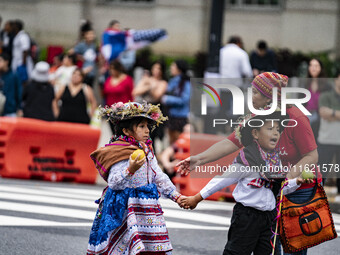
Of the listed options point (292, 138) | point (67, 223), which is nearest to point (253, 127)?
point (292, 138)

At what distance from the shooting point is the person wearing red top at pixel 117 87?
44.3ft

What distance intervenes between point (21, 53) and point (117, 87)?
3.59m

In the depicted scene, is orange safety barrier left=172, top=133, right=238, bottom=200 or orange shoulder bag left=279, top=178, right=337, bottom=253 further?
orange safety barrier left=172, top=133, right=238, bottom=200

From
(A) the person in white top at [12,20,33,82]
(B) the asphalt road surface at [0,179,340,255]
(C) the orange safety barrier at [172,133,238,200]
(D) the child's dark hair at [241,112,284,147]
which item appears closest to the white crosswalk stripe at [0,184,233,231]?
(B) the asphalt road surface at [0,179,340,255]

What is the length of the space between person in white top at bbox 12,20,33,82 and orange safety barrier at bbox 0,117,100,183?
13.5 ft

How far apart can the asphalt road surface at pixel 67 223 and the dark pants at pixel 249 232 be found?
5.41 feet

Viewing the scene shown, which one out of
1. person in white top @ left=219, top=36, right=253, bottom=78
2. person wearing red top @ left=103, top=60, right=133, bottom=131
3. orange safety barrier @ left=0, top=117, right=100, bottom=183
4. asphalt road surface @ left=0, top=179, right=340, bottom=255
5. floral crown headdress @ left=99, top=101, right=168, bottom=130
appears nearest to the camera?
floral crown headdress @ left=99, top=101, right=168, bottom=130

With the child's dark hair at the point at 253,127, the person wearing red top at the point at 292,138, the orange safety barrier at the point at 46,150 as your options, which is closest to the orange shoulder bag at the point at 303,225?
the person wearing red top at the point at 292,138

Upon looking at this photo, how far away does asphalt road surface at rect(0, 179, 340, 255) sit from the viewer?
23.9ft

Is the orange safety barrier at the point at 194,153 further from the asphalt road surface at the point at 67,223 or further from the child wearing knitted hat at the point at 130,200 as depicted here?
the child wearing knitted hat at the point at 130,200

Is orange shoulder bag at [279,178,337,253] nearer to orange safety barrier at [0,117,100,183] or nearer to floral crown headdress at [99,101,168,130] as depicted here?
floral crown headdress at [99,101,168,130]

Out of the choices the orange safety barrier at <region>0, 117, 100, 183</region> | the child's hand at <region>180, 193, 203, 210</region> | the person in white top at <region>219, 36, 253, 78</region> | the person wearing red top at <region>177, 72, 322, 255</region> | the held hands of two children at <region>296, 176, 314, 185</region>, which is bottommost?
the orange safety barrier at <region>0, 117, 100, 183</region>

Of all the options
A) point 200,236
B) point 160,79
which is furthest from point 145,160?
point 160,79

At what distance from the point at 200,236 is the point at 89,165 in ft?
14.5
